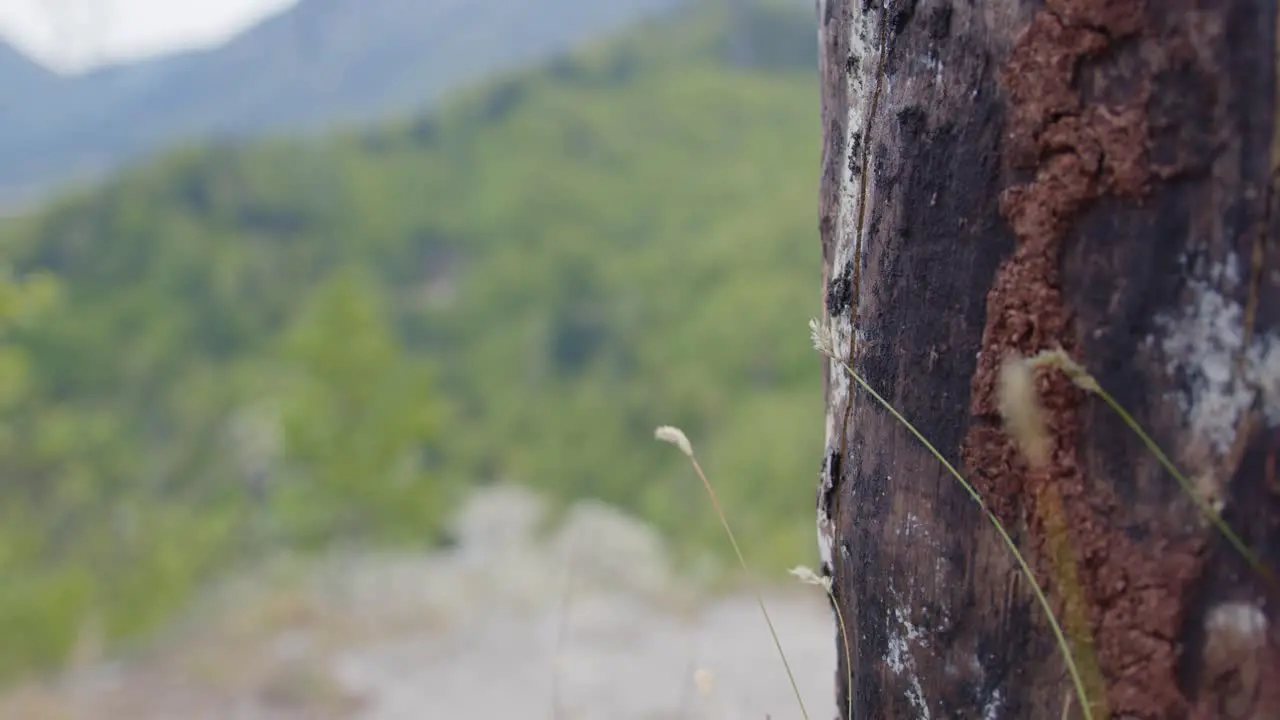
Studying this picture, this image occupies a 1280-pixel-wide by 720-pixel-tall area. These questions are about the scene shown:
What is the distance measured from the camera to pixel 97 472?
77.8ft

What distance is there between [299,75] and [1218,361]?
118 m

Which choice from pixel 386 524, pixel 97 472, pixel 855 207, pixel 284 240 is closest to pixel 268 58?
pixel 284 240

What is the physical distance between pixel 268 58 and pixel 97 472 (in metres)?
99.1

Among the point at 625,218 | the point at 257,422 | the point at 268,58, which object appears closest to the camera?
the point at 257,422

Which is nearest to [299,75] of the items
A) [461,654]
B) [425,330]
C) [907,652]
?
[425,330]

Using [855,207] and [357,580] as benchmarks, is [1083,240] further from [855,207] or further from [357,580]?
[357,580]

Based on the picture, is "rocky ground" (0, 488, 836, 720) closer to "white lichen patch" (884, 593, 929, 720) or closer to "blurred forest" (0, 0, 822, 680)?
"blurred forest" (0, 0, 822, 680)

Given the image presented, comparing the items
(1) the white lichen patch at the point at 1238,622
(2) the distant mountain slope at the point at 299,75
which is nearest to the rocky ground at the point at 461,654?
(1) the white lichen patch at the point at 1238,622

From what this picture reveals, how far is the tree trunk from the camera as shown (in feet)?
2.29

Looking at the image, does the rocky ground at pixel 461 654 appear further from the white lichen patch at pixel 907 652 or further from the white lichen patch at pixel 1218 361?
the white lichen patch at pixel 1218 361

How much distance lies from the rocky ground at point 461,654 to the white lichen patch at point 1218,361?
16.6 feet

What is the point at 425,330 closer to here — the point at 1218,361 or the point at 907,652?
the point at 907,652

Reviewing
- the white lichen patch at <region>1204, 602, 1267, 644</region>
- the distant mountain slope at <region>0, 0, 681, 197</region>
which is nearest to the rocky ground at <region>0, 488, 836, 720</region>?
the white lichen patch at <region>1204, 602, 1267, 644</region>

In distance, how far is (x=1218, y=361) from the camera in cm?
71
